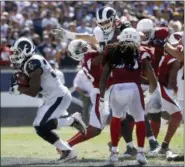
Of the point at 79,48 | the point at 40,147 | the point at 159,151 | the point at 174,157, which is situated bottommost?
the point at 40,147

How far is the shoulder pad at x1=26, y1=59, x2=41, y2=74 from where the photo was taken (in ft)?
34.9

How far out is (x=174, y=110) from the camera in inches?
462

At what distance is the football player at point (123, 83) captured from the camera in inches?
392

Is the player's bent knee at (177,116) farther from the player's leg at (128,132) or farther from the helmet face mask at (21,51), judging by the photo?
the helmet face mask at (21,51)

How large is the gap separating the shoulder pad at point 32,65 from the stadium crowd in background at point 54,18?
787 cm

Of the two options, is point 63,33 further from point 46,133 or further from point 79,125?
point 46,133

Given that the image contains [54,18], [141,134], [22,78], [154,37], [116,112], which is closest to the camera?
[141,134]

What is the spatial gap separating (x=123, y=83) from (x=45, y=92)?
1.46 m

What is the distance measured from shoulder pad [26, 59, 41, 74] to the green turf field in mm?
1227

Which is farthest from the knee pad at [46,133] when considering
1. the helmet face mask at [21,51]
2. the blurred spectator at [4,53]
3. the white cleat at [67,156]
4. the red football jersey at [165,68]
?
the blurred spectator at [4,53]

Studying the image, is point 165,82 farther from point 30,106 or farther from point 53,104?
point 30,106

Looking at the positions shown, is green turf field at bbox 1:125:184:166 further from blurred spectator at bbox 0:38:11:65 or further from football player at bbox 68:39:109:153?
blurred spectator at bbox 0:38:11:65

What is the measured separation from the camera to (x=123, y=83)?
32.9 ft

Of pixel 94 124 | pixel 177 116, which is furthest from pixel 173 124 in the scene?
pixel 94 124
